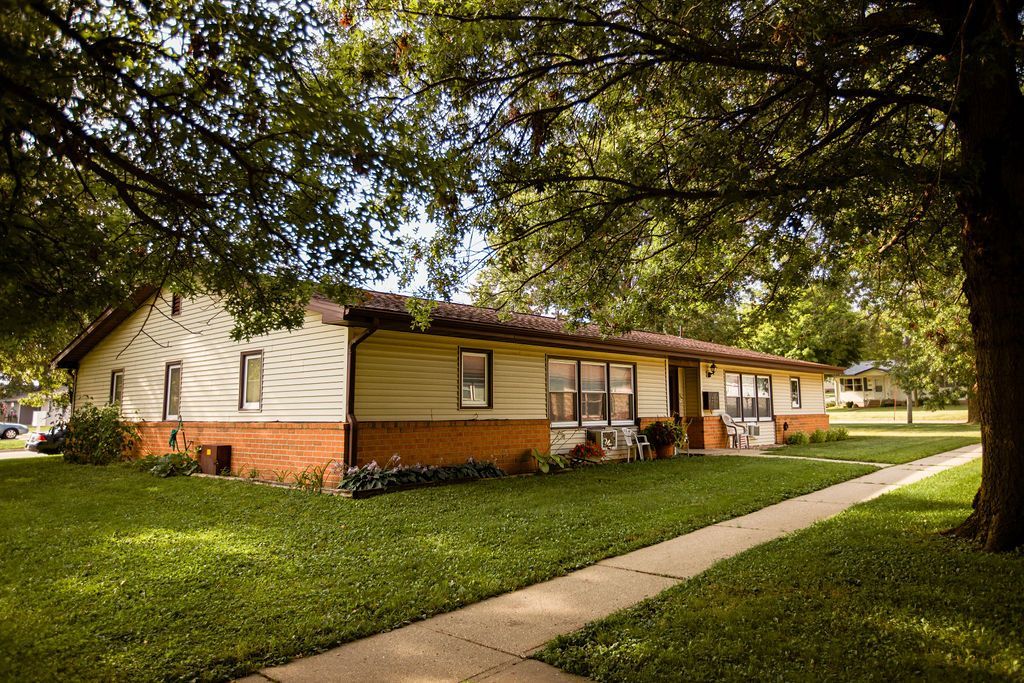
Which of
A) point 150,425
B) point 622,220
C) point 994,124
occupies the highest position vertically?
point 994,124

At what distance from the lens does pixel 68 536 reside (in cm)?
Answer: 711

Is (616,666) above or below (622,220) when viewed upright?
below

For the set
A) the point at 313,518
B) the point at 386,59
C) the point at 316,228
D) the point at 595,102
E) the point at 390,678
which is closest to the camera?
the point at 390,678

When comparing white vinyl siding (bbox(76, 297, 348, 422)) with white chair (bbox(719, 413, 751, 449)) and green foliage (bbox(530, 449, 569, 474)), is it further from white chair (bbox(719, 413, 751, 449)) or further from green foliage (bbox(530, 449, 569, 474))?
white chair (bbox(719, 413, 751, 449))

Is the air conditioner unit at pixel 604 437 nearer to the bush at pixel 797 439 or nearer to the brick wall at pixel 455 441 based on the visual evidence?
the brick wall at pixel 455 441

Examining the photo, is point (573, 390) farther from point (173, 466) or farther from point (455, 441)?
point (173, 466)

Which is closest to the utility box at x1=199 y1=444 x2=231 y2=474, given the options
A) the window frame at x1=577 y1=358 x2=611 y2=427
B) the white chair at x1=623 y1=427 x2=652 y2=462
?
the window frame at x1=577 y1=358 x2=611 y2=427

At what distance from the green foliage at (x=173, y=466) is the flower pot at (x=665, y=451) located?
10866mm

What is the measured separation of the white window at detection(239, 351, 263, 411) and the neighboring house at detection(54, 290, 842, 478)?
0.03 m

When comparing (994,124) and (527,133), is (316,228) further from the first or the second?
(994,124)

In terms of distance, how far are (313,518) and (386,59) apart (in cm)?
552

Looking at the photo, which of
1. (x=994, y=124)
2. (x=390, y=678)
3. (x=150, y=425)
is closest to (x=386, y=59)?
(x=390, y=678)

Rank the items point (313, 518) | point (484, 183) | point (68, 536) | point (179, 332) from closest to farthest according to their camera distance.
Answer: point (484, 183), point (68, 536), point (313, 518), point (179, 332)

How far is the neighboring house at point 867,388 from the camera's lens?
188ft
